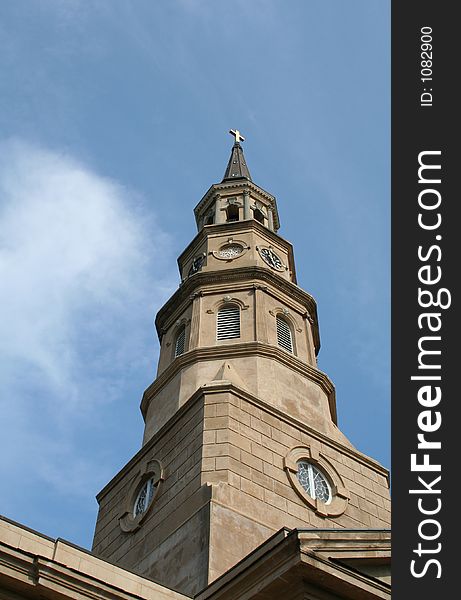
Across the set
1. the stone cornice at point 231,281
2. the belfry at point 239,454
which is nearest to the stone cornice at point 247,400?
the belfry at point 239,454

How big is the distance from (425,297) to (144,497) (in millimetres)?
15191

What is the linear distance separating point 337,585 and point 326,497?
1080 centimetres

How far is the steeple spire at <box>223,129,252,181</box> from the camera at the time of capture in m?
42.8

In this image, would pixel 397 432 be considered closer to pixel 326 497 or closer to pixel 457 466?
pixel 457 466

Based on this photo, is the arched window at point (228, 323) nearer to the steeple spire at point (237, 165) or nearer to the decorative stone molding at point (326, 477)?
the decorative stone molding at point (326, 477)

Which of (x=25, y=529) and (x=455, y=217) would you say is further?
(x=25, y=529)

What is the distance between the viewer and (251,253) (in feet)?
111

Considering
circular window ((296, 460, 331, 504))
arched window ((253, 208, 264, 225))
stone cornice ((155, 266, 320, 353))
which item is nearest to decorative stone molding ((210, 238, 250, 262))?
stone cornice ((155, 266, 320, 353))

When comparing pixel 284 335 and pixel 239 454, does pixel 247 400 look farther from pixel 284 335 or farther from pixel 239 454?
pixel 284 335

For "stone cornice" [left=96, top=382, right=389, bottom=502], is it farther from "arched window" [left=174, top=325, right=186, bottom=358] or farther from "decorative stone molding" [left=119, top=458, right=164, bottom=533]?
"arched window" [left=174, top=325, right=186, bottom=358]

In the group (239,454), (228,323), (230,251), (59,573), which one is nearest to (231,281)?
(228,323)

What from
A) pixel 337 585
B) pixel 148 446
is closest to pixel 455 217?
pixel 337 585

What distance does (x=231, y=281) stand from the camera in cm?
3184

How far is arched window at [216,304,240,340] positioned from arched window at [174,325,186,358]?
1667mm
